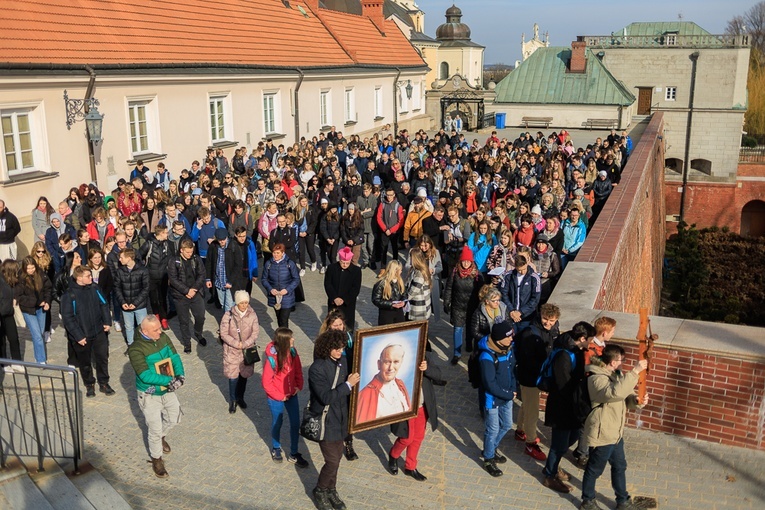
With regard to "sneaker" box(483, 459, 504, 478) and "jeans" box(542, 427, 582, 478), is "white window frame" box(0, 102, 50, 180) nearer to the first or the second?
"sneaker" box(483, 459, 504, 478)

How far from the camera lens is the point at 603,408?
655cm

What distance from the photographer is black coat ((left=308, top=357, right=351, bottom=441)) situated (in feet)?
21.8

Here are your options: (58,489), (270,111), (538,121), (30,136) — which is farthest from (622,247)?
(538,121)

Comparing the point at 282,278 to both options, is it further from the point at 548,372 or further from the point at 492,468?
the point at 548,372

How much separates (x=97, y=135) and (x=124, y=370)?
8.76 meters

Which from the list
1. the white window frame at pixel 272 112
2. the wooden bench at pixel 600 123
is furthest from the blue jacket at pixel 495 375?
the wooden bench at pixel 600 123

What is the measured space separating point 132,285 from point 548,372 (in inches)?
223

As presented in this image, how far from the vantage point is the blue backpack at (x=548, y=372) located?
22.8 ft

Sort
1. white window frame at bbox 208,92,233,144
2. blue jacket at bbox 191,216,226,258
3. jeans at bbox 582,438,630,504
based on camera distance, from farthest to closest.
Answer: white window frame at bbox 208,92,233,144 → blue jacket at bbox 191,216,226,258 → jeans at bbox 582,438,630,504

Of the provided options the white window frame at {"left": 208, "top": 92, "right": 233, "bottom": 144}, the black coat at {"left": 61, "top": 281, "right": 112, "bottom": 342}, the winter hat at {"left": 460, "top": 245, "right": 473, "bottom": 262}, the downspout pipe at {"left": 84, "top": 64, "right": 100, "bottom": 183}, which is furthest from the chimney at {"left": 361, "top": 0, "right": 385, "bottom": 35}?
the black coat at {"left": 61, "top": 281, "right": 112, "bottom": 342}

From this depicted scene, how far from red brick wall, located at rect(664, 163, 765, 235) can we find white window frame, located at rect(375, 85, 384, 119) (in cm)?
2173

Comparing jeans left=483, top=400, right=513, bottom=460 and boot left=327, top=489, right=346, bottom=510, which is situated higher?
jeans left=483, top=400, right=513, bottom=460

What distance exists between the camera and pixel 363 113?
111 ft

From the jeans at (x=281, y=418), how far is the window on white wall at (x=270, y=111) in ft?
62.1
